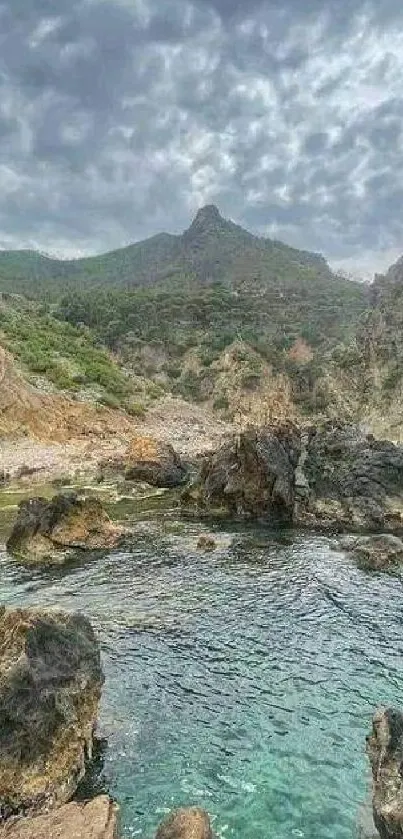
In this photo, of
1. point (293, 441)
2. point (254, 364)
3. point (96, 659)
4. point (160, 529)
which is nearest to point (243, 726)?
point (96, 659)

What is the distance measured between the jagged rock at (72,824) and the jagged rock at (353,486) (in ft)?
103

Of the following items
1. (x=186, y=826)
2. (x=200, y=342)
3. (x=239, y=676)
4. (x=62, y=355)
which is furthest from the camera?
(x=200, y=342)

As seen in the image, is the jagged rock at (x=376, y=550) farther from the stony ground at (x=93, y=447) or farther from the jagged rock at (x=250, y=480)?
the stony ground at (x=93, y=447)

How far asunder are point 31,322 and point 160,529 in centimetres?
9623

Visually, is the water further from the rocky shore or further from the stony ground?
the stony ground

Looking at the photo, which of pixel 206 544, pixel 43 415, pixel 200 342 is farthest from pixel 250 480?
pixel 200 342

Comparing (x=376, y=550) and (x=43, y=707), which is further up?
(x=376, y=550)

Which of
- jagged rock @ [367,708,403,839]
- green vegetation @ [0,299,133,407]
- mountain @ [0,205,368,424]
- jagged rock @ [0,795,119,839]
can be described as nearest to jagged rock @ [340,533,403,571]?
jagged rock @ [367,708,403,839]

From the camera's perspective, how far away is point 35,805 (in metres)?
13.9

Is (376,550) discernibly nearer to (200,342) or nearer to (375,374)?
(375,374)

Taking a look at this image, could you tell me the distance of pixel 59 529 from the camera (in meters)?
37.8

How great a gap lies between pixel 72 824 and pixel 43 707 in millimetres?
3127

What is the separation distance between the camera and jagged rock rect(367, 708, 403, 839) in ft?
39.8

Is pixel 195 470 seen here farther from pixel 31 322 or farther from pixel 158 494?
pixel 31 322
